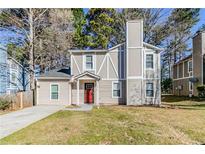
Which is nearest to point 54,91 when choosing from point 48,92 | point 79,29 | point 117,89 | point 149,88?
point 48,92

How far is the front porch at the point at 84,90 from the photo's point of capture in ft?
60.8

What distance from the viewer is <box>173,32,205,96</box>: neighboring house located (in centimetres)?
2336

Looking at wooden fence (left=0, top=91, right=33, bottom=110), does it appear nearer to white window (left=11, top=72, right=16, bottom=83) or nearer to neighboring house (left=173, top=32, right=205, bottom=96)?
white window (left=11, top=72, right=16, bottom=83)

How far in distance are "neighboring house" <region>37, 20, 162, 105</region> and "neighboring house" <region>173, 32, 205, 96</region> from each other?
7.30 meters

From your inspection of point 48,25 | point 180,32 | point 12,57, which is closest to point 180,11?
point 180,32

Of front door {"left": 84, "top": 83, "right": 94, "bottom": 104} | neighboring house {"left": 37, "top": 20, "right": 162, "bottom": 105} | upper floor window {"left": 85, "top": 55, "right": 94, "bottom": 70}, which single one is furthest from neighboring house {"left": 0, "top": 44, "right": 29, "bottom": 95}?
upper floor window {"left": 85, "top": 55, "right": 94, "bottom": 70}

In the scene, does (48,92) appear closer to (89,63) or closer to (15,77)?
(89,63)

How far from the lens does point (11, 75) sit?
22969mm

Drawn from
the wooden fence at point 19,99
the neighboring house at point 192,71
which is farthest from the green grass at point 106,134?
the neighboring house at point 192,71

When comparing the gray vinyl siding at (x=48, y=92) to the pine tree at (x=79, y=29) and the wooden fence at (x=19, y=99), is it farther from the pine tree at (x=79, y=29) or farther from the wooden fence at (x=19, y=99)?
the pine tree at (x=79, y=29)

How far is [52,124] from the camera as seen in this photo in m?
9.30

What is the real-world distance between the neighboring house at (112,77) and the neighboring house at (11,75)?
4676 millimetres

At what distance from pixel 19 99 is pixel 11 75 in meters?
8.11
